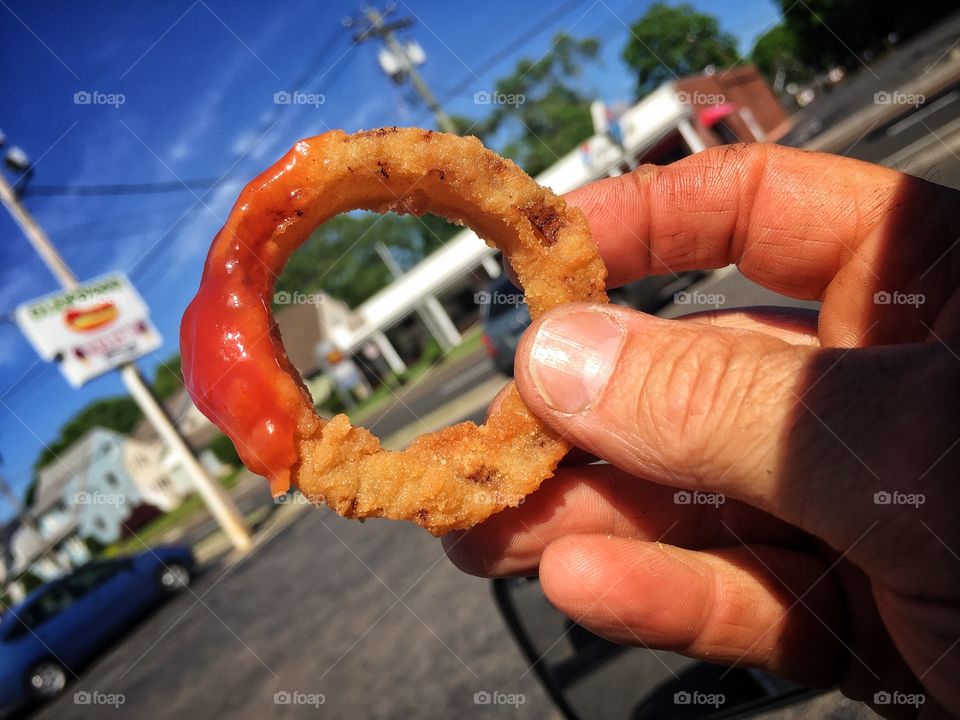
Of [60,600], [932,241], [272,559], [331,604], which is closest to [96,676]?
[60,600]

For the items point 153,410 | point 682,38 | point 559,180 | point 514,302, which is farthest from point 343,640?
point 682,38

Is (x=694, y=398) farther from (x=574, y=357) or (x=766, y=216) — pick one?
(x=766, y=216)

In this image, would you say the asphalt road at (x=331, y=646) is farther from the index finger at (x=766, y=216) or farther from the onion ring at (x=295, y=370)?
the index finger at (x=766, y=216)

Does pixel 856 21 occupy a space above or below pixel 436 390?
below

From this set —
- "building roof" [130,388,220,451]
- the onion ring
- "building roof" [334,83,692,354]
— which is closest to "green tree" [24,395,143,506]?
"building roof" [130,388,220,451]

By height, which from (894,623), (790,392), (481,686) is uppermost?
(790,392)

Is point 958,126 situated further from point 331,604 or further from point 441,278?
point 441,278
